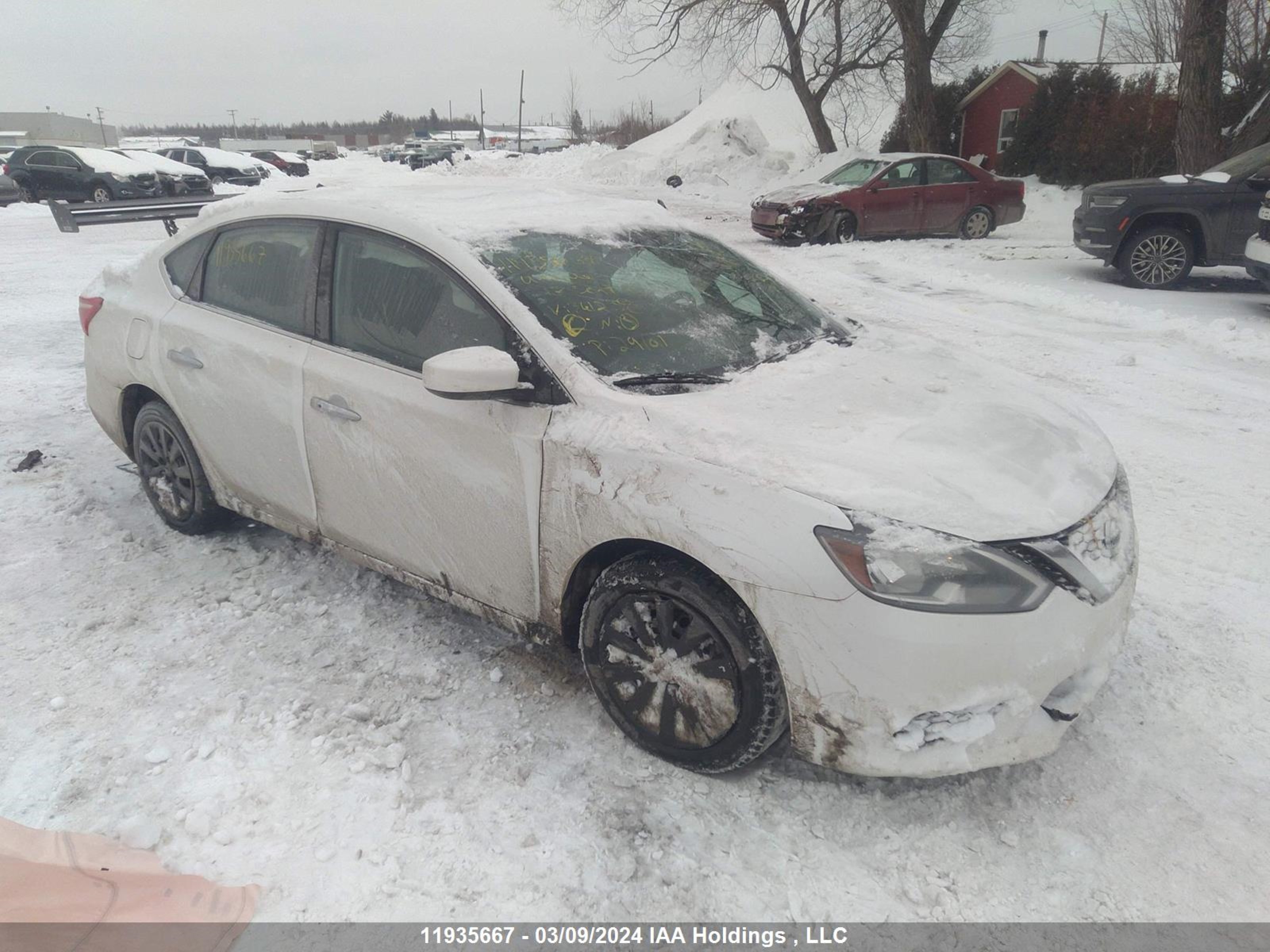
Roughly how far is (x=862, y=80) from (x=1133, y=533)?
27.1 m

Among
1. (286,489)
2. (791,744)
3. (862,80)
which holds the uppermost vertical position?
(862,80)

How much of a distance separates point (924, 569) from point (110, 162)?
24247 mm

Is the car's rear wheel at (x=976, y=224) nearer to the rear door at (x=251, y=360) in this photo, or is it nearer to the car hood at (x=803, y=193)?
the car hood at (x=803, y=193)

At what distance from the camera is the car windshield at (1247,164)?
28.4 ft

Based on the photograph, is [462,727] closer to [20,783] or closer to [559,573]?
[559,573]

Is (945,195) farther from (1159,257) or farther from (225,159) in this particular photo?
(225,159)

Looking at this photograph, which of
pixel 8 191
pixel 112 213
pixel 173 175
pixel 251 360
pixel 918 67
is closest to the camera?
pixel 251 360

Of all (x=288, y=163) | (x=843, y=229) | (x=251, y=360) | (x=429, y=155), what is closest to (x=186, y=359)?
(x=251, y=360)

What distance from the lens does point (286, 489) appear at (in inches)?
133

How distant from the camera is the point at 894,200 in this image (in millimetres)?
13266

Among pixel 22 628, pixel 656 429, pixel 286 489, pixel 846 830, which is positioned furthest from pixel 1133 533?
pixel 22 628

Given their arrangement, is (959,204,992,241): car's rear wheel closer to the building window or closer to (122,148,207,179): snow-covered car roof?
the building window

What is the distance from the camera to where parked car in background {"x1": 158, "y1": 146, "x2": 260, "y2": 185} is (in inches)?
1047

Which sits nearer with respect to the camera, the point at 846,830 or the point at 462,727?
the point at 846,830
